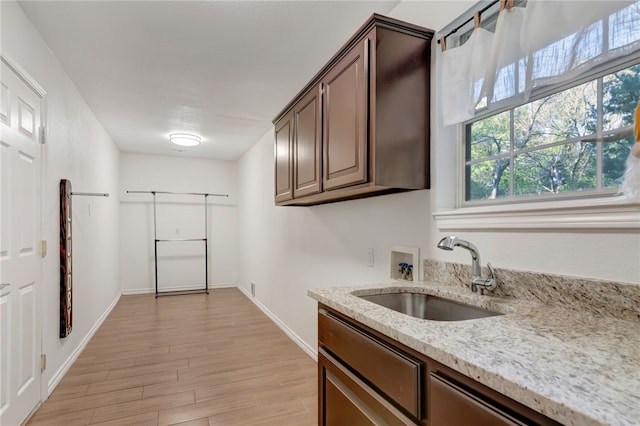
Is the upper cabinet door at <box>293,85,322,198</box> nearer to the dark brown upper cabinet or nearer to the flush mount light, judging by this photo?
the dark brown upper cabinet

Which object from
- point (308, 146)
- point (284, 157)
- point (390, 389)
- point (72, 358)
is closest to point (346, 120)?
point (308, 146)

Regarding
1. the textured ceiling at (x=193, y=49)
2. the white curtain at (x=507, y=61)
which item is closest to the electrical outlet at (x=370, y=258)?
the white curtain at (x=507, y=61)

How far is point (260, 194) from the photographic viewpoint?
15.9ft

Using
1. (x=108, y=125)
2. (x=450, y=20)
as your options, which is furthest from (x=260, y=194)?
(x=450, y=20)

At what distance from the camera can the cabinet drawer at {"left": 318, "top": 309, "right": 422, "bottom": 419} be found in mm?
921

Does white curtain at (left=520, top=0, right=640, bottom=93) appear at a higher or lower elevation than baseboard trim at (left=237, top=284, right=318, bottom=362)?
higher

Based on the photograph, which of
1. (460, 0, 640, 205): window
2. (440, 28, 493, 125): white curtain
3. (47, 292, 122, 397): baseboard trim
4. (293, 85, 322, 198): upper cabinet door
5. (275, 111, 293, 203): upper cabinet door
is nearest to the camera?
(460, 0, 640, 205): window

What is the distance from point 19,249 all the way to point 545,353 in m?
2.61

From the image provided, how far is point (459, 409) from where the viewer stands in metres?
0.76

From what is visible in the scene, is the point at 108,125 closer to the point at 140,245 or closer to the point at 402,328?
the point at 140,245

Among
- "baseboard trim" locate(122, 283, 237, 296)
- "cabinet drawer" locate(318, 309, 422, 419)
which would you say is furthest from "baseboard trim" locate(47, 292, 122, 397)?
"cabinet drawer" locate(318, 309, 422, 419)

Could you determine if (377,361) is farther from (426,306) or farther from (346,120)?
(346,120)

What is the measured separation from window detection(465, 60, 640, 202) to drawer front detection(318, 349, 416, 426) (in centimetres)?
100

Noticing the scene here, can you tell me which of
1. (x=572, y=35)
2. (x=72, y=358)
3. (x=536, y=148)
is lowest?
(x=72, y=358)
